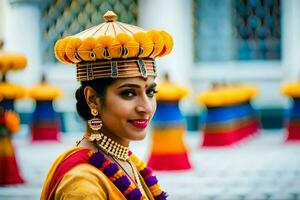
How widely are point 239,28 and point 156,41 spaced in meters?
15.9

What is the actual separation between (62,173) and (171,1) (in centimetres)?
1559

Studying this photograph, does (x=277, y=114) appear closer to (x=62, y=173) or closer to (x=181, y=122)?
(x=181, y=122)

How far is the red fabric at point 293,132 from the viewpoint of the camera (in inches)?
591

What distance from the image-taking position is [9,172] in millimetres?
10008

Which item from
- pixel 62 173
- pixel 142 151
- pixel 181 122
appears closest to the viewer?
pixel 62 173

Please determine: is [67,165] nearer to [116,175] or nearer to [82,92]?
[116,175]

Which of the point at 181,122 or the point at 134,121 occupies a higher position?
the point at 134,121

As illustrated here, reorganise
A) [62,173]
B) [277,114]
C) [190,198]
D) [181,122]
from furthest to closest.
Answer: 1. [277,114]
2. [181,122]
3. [190,198]
4. [62,173]

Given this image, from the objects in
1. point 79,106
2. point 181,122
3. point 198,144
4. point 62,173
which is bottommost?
point 198,144

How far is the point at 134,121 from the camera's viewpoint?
3104 mm

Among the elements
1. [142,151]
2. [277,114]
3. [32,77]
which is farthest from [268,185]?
[32,77]

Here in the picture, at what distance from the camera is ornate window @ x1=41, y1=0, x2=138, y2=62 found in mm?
19141

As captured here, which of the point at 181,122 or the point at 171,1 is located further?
the point at 171,1

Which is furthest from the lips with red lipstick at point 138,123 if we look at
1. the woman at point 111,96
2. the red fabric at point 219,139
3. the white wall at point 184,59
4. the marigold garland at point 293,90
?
the white wall at point 184,59
